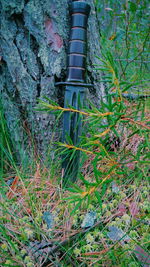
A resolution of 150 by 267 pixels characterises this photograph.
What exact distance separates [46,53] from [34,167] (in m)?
0.61

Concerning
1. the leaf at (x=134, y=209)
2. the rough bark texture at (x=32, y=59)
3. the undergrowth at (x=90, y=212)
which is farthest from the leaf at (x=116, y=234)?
the rough bark texture at (x=32, y=59)

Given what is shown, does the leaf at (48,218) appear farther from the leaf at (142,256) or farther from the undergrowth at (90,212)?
the leaf at (142,256)

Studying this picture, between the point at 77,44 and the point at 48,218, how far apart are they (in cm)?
83

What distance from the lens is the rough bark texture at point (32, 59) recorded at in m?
1.21

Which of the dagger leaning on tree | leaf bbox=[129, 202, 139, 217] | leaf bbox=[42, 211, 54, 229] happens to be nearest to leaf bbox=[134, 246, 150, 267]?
leaf bbox=[129, 202, 139, 217]

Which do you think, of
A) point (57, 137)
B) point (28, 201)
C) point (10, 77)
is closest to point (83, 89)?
point (57, 137)

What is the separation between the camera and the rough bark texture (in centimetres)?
121

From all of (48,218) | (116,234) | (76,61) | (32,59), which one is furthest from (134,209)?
(32,59)

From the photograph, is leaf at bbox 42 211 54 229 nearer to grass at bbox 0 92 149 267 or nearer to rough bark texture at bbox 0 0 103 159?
grass at bbox 0 92 149 267

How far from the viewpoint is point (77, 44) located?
1144 millimetres

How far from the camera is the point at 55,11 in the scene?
1.21 metres

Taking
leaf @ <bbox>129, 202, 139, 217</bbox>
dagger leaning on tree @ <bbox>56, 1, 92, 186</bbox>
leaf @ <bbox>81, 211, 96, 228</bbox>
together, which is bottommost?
leaf @ <bbox>81, 211, 96, 228</bbox>

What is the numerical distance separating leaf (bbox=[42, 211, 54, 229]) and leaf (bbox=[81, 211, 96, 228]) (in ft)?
0.42

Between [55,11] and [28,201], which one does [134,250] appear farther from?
[55,11]
